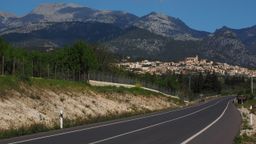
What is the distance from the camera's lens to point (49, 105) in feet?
128

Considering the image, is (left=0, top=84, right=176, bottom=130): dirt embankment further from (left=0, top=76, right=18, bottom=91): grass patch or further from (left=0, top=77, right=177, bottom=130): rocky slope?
(left=0, top=76, right=18, bottom=91): grass patch

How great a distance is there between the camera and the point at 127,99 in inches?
2589

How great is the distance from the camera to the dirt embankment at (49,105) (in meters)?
31.9

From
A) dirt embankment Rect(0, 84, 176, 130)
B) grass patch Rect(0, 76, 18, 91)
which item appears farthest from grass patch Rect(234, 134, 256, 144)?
grass patch Rect(0, 76, 18, 91)

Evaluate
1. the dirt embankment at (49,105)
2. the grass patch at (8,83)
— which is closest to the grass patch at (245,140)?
the dirt embankment at (49,105)

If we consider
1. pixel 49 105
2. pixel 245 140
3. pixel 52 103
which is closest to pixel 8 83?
pixel 49 105

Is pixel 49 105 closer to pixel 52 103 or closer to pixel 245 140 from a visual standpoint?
pixel 52 103

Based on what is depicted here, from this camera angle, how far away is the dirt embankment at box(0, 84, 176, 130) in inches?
1257

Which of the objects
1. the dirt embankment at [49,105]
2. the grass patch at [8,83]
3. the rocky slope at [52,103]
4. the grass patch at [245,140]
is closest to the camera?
the grass patch at [245,140]

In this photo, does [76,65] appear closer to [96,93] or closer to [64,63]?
[64,63]

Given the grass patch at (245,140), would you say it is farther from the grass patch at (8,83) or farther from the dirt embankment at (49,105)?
the grass patch at (8,83)

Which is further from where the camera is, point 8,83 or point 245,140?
point 8,83

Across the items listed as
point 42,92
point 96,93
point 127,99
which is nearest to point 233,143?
point 42,92

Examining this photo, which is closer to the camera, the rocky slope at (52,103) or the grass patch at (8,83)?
the rocky slope at (52,103)
